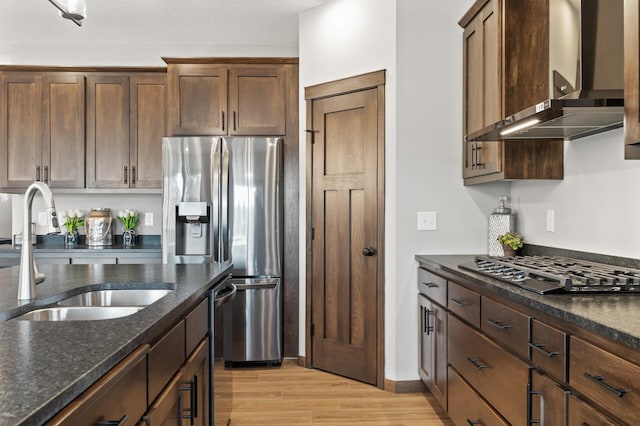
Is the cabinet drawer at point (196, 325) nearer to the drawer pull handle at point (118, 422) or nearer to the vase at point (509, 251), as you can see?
the drawer pull handle at point (118, 422)

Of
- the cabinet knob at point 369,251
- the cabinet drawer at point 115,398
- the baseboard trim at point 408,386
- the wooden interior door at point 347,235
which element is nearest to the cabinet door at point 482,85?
the wooden interior door at point 347,235

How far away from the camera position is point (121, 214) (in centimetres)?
448

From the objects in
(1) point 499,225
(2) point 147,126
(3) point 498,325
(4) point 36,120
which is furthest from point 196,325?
(4) point 36,120

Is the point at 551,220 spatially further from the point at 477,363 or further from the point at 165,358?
the point at 165,358

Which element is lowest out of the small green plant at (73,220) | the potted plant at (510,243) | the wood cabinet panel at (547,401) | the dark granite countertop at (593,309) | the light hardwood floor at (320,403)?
the light hardwood floor at (320,403)

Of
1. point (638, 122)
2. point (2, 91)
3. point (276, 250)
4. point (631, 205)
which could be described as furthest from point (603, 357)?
point (2, 91)

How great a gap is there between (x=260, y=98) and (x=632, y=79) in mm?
2998

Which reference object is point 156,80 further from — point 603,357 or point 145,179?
point 603,357

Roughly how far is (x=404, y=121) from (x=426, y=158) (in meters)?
0.29

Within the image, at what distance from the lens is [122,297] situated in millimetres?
1948

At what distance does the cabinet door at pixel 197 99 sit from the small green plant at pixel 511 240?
7.75ft

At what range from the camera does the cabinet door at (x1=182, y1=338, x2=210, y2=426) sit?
1.71m

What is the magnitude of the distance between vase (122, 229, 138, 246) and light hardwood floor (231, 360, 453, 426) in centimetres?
167

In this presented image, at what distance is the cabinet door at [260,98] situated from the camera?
159 inches
